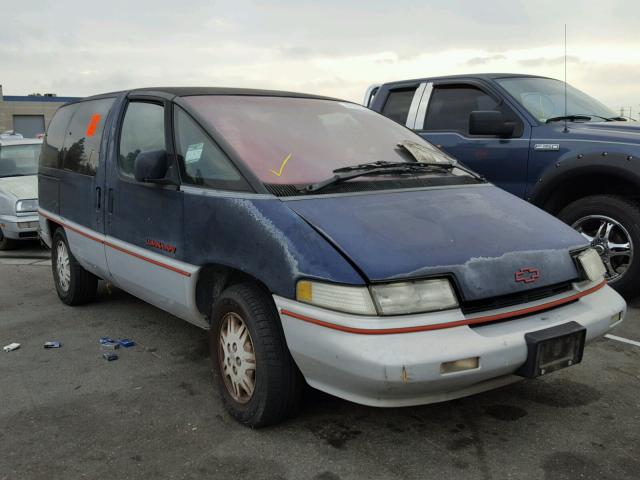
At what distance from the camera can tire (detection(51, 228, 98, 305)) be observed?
17.3 ft

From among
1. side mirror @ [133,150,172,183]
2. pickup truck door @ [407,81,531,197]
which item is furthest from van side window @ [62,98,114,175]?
pickup truck door @ [407,81,531,197]

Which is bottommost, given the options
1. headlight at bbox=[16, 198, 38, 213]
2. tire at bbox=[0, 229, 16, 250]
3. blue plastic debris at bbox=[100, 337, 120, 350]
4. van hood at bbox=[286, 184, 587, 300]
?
blue plastic debris at bbox=[100, 337, 120, 350]

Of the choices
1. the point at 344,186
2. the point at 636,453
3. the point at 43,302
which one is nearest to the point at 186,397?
the point at 344,186

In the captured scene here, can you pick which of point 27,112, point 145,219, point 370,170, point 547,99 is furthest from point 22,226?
point 27,112

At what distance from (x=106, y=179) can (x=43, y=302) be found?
78.9 inches

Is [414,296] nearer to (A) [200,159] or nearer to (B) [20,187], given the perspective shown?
(A) [200,159]

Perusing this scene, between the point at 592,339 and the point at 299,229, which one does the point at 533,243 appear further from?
the point at 299,229

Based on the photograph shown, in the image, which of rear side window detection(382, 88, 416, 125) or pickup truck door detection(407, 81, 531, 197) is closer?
pickup truck door detection(407, 81, 531, 197)

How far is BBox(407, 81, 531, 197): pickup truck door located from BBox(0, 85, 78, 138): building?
59.7m

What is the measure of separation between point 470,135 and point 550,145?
816mm

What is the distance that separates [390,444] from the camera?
9.55 ft

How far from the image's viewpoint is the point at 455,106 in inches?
246

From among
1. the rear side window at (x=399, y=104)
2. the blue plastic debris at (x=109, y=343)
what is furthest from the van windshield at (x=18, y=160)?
the blue plastic debris at (x=109, y=343)

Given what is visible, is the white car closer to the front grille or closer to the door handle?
the door handle
